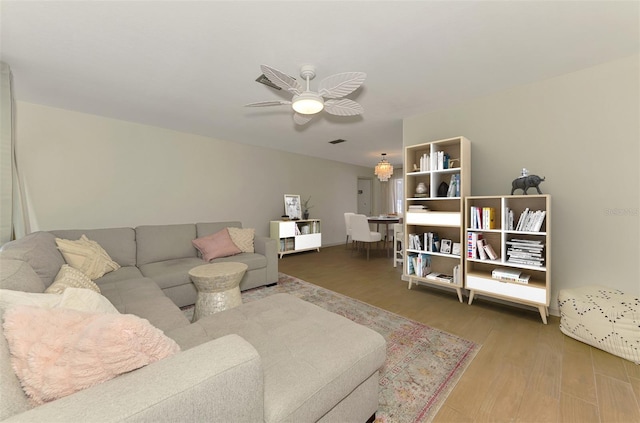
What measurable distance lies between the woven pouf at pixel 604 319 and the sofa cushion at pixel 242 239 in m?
3.44

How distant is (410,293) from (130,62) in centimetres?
376

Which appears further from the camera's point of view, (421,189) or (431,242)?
(421,189)

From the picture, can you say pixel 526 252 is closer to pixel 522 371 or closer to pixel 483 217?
pixel 483 217

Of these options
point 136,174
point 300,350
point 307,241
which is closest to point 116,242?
point 136,174

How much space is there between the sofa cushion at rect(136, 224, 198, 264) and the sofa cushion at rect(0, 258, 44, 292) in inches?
65.0

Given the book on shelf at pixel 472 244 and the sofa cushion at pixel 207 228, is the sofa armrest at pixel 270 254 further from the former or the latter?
the book on shelf at pixel 472 244

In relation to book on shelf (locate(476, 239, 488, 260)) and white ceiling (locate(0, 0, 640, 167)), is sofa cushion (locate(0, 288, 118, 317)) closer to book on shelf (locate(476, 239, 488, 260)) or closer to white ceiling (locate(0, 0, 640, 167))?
white ceiling (locate(0, 0, 640, 167))

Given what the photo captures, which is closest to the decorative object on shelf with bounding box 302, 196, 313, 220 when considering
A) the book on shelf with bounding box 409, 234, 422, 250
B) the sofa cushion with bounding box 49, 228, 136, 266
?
the book on shelf with bounding box 409, 234, 422, 250

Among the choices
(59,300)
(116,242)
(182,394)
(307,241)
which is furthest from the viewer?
(307,241)


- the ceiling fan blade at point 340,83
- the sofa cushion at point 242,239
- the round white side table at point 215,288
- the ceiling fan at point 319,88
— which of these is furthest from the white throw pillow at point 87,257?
the ceiling fan blade at point 340,83

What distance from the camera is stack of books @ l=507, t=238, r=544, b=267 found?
2301mm

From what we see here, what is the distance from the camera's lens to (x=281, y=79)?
6.19ft

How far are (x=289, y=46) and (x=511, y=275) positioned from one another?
9.62 feet

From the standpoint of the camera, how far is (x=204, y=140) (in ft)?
14.5
